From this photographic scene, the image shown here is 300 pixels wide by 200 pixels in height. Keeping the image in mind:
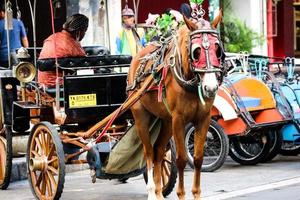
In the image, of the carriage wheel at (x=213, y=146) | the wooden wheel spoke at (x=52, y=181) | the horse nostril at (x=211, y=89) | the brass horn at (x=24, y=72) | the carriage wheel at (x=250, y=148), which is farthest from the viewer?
the carriage wheel at (x=250, y=148)

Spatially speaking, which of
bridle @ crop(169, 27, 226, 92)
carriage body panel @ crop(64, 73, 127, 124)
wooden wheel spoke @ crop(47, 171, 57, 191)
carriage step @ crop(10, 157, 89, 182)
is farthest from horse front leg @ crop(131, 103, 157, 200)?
carriage step @ crop(10, 157, 89, 182)

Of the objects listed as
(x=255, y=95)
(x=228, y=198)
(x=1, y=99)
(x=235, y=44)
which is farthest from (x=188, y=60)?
(x=235, y=44)

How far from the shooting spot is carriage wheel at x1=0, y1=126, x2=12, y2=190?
10.4m

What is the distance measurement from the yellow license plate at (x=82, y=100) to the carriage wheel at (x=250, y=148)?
127 inches

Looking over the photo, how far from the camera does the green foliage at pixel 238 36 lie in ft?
64.6

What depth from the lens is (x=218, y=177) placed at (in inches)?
441

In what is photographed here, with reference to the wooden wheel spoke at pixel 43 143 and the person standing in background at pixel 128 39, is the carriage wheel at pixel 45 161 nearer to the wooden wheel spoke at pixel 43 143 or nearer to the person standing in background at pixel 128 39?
the wooden wheel spoke at pixel 43 143

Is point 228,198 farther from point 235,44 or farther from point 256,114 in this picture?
point 235,44

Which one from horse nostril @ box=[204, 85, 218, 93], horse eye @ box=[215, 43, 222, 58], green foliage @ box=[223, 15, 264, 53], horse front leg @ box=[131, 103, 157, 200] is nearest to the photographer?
horse nostril @ box=[204, 85, 218, 93]

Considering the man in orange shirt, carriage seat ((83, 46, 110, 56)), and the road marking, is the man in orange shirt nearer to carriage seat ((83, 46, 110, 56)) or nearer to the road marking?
carriage seat ((83, 46, 110, 56))

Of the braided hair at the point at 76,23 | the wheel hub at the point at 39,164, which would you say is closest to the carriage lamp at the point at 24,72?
the braided hair at the point at 76,23

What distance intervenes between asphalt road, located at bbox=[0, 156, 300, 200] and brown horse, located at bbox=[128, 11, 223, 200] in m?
1.04

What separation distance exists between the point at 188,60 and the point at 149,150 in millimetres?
1461

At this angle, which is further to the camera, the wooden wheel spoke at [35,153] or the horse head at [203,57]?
the wooden wheel spoke at [35,153]
